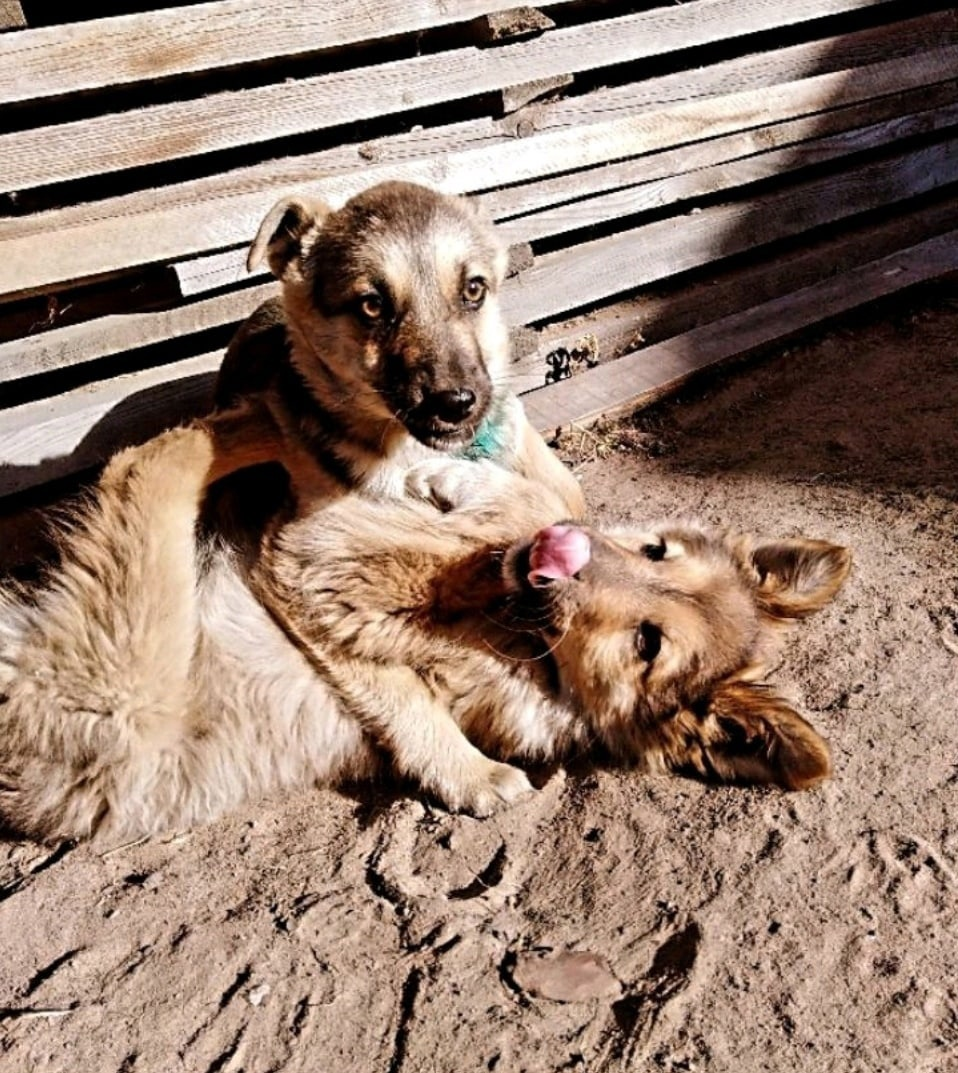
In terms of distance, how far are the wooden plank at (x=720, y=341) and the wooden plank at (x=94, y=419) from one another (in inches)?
74.2

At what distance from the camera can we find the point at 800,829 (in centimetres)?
352

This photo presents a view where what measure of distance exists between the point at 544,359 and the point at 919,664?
2.80m

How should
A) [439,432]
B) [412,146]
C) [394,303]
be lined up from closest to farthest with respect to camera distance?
[439,432], [394,303], [412,146]

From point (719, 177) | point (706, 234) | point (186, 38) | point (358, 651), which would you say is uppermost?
point (186, 38)

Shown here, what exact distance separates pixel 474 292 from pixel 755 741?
202cm

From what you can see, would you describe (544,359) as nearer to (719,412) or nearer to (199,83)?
(719,412)

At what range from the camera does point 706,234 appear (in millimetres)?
6594

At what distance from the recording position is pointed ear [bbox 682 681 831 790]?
3467 millimetres

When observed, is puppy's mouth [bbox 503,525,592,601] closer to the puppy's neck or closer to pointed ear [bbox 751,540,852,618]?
the puppy's neck

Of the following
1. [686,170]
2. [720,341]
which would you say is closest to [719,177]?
[686,170]

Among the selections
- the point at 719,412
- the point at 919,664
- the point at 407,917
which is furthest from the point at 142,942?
the point at 719,412

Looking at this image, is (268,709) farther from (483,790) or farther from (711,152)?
(711,152)

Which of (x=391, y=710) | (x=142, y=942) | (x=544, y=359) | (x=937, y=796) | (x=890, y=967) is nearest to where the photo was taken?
(x=890, y=967)

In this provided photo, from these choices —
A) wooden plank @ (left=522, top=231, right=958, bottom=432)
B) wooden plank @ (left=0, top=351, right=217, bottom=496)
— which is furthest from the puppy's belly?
wooden plank @ (left=522, top=231, right=958, bottom=432)
